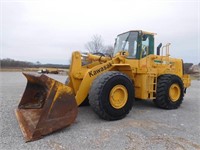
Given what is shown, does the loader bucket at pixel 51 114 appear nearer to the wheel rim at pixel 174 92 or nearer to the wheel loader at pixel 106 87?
the wheel loader at pixel 106 87

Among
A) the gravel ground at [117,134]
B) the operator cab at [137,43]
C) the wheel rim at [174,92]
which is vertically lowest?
the gravel ground at [117,134]

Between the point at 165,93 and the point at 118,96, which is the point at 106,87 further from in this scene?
the point at 165,93

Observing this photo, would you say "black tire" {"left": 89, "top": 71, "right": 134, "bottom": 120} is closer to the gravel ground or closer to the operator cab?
the gravel ground

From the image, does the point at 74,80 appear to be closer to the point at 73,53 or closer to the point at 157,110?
the point at 73,53

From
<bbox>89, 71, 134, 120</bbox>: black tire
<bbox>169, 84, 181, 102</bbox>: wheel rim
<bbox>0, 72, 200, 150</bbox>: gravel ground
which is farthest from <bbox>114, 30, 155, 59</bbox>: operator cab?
<bbox>0, 72, 200, 150</bbox>: gravel ground

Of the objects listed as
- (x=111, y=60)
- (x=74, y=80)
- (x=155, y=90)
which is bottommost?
(x=155, y=90)

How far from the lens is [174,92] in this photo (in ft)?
22.2

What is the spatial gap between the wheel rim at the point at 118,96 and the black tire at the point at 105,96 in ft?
0.23

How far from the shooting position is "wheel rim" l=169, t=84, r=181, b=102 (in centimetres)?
664

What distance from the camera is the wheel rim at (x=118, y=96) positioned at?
16.6 ft

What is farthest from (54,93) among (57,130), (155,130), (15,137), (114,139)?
(155,130)

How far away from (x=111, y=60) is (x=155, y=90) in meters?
1.59

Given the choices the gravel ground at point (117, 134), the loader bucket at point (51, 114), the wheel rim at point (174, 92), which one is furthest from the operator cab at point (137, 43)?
the loader bucket at point (51, 114)

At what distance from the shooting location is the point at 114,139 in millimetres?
3986
